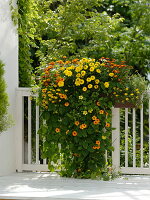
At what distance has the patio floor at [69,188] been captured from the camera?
372cm

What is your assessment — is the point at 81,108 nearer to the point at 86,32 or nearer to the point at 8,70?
the point at 8,70

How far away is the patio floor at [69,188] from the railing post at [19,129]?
256 millimetres

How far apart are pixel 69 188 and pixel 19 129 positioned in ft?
4.28

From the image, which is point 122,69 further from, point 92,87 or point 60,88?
point 60,88

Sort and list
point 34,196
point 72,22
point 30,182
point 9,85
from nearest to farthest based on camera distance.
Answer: point 34,196, point 30,182, point 9,85, point 72,22

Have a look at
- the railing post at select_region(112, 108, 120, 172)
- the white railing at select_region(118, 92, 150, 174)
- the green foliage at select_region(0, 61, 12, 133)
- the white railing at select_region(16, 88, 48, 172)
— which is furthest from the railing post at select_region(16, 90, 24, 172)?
the white railing at select_region(118, 92, 150, 174)

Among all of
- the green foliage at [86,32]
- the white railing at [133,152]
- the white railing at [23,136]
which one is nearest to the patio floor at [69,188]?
the white railing at [133,152]

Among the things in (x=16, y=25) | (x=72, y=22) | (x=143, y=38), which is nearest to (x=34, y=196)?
(x=16, y=25)

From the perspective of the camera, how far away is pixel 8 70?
16.6 ft

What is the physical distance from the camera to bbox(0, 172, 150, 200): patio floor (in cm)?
372

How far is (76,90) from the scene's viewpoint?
15.5ft

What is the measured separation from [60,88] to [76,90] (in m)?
0.17

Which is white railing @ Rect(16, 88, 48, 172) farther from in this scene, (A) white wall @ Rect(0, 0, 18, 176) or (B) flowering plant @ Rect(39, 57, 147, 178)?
(B) flowering plant @ Rect(39, 57, 147, 178)

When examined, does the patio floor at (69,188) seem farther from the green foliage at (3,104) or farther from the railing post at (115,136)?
the green foliage at (3,104)
